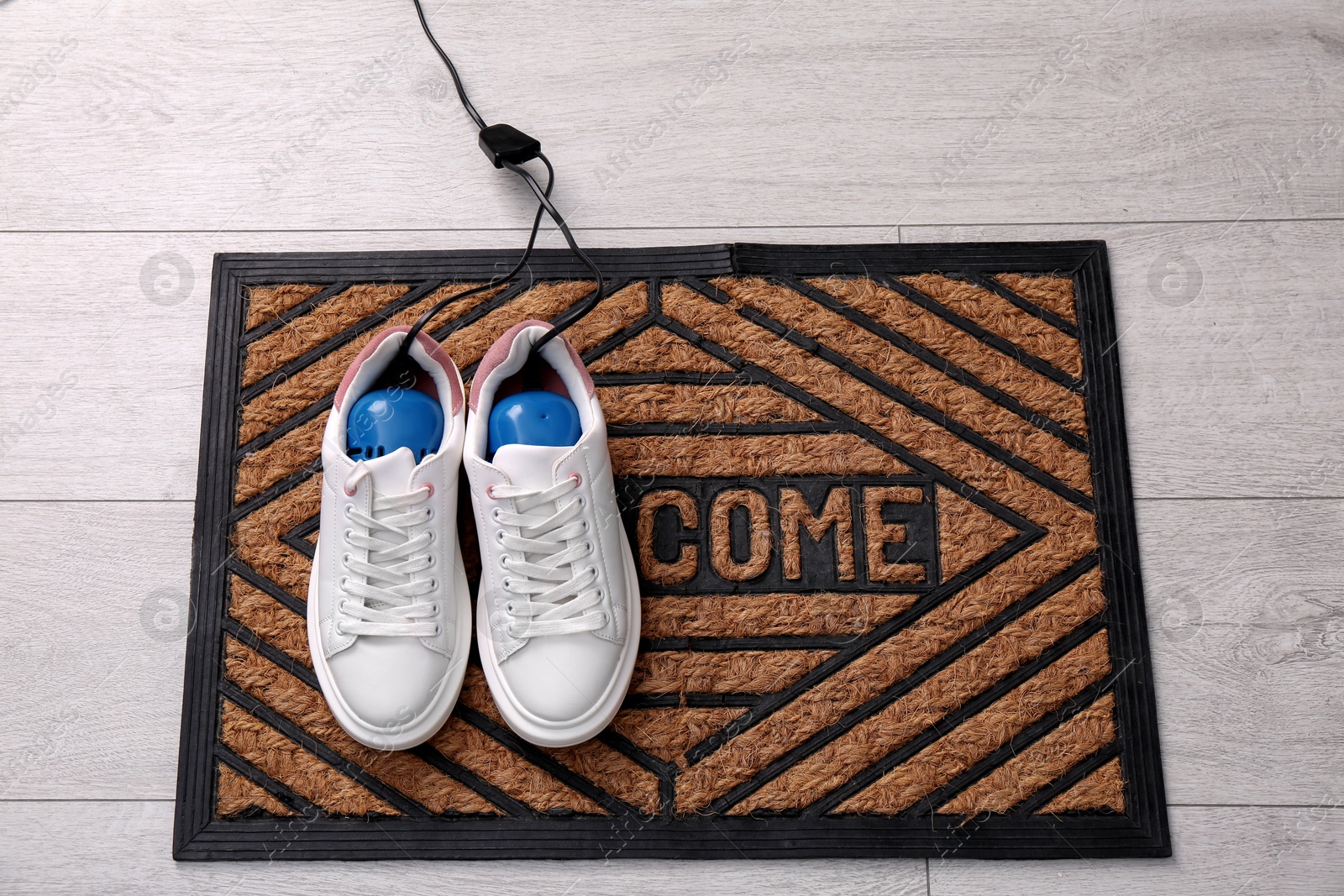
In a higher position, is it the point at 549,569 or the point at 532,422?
the point at 532,422

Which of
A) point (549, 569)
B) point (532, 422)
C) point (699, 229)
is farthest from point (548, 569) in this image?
point (699, 229)

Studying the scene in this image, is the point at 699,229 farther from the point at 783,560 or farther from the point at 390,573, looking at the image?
the point at 390,573

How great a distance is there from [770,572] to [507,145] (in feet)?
1.72

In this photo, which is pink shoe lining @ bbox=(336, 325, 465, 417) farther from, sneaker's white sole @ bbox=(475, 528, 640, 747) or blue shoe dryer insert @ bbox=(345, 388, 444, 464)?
sneaker's white sole @ bbox=(475, 528, 640, 747)

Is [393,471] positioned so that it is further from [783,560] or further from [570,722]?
[783,560]

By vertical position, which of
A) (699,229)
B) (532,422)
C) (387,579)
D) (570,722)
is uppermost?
(699,229)

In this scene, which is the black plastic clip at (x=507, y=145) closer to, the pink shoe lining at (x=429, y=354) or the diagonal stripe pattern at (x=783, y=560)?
the diagonal stripe pattern at (x=783, y=560)

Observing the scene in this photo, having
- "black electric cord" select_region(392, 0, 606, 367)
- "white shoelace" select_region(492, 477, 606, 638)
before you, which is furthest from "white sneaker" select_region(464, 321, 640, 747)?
"black electric cord" select_region(392, 0, 606, 367)

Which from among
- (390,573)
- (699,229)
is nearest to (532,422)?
(390,573)

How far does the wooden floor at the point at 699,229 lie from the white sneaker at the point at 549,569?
0.52 feet

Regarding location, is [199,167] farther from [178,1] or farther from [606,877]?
[606,877]

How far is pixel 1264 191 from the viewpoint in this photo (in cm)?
90

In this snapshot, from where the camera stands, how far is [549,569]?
744mm

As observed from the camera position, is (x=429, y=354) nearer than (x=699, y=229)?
Yes
